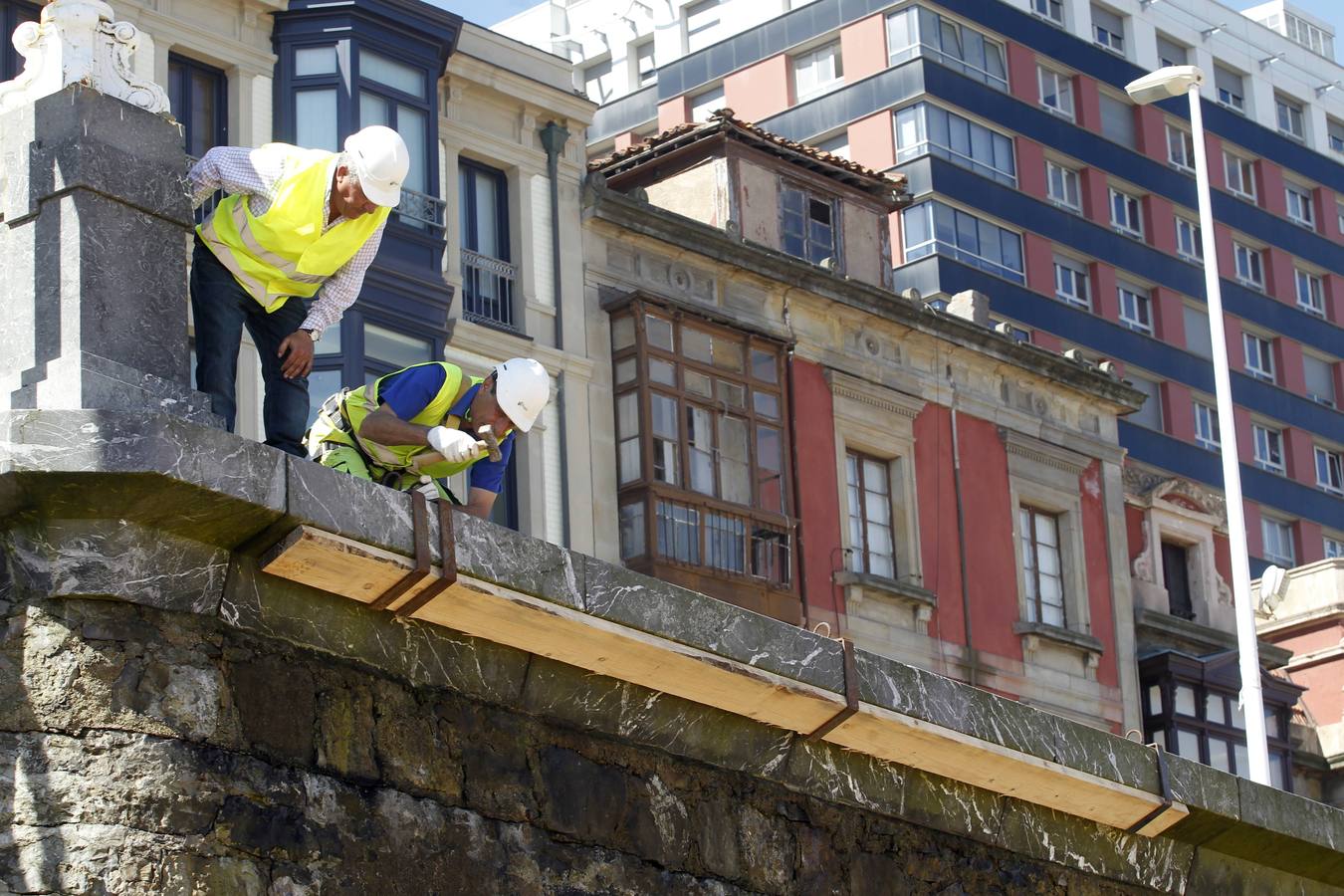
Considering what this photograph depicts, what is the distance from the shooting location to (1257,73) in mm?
59688

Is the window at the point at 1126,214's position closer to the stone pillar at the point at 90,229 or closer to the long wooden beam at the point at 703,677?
the long wooden beam at the point at 703,677

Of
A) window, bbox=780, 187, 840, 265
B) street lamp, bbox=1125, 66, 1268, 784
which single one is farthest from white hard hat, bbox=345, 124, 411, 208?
window, bbox=780, 187, 840, 265

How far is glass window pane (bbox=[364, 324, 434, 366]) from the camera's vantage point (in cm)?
2548

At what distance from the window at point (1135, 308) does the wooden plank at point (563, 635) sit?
44311mm

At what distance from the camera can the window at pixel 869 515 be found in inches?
1233

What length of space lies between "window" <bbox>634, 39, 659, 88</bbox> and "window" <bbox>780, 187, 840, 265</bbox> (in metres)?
22.6

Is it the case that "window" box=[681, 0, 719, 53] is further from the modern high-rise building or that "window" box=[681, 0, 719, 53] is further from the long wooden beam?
the long wooden beam

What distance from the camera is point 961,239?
4772 centimetres

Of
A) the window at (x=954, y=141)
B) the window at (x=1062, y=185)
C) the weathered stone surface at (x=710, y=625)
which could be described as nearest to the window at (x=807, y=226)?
the window at (x=954, y=141)

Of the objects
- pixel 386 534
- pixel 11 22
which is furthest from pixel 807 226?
pixel 386 534

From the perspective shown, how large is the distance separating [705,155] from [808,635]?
936 inches

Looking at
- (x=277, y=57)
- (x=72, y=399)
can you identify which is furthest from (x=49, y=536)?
(x=277, y=57)

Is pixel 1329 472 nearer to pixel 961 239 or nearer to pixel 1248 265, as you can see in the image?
pixel 1248 265

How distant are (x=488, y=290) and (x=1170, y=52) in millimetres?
33262
